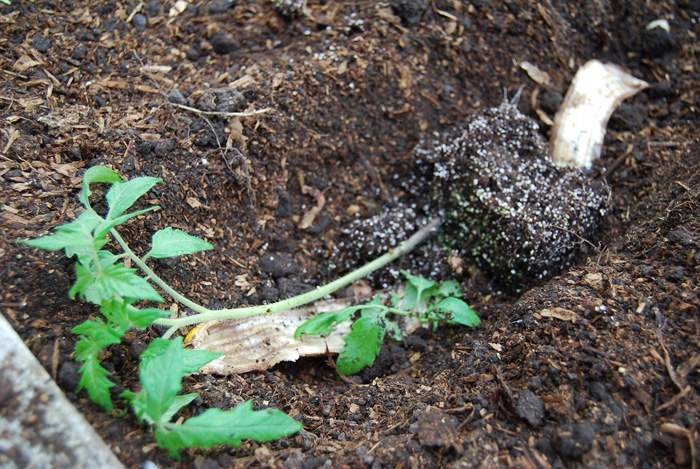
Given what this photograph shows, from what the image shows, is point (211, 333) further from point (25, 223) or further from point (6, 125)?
point (6, 125)

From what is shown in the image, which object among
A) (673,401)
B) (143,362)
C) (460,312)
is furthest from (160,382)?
(673,401)

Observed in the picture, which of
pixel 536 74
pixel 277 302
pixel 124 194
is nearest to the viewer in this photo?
pixel 124 194

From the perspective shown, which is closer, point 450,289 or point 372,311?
point 372,311

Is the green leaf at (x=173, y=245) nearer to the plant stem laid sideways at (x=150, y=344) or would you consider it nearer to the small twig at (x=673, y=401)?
the plant stem laid sideways at (x=150, y=344)

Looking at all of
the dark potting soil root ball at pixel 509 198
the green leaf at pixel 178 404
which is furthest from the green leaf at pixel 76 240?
the dark potting soil root ball at pixel 509 198

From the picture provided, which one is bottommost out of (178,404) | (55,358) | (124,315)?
(178,404)

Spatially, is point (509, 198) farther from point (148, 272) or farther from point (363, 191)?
point (148, 272)

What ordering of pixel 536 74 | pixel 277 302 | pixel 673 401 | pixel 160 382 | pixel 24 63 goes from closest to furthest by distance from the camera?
pixel 160 382, pixel 673 401, pixel 277 302, pixel 24 63, pixel 536 74

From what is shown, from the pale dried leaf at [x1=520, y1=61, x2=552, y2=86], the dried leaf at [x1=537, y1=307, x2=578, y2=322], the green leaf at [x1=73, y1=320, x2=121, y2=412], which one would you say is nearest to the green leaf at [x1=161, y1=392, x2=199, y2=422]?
the green leaf at [x1=73, y1=320, x2=121, y2=412]
